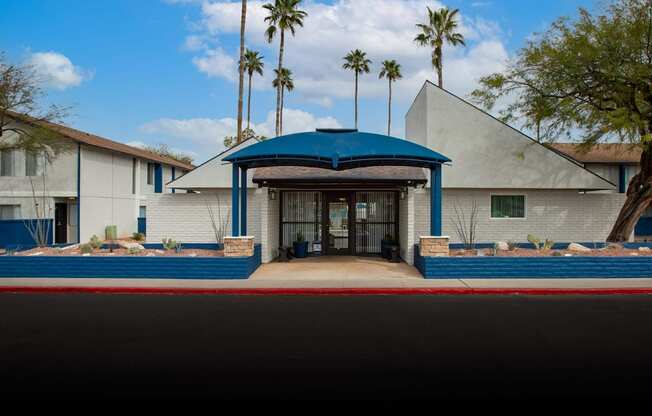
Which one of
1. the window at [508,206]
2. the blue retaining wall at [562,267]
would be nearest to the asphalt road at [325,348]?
the blue retaining wall at [562,267]

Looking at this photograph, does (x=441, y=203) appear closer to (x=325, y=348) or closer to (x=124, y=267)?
(x=124, y=267)

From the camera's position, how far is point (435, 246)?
13969mm

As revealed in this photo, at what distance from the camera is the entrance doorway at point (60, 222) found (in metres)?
24.9

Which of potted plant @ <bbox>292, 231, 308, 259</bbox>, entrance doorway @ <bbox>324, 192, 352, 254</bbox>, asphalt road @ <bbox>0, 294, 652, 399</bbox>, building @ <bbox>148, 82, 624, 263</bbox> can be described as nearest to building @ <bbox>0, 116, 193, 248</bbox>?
building @ <bbox>148, 82, 624, 263</bbox>

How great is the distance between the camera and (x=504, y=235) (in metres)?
19.6

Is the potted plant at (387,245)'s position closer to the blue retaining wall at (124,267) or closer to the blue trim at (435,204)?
the blue trim at (435,204)

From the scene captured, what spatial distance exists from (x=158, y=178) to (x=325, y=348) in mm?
29816

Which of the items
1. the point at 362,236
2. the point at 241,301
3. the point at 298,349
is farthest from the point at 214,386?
the point at 362,236

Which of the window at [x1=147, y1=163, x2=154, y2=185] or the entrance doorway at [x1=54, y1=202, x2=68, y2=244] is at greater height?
the window at [x1=147, y1=163, x2=154, y2=185]

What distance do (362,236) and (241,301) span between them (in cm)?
885

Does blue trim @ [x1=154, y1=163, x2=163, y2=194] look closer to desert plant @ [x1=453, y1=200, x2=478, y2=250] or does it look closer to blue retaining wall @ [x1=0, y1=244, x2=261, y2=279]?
blue retaining wall @ [x1=0, y1=244, x2=261, y2=279]

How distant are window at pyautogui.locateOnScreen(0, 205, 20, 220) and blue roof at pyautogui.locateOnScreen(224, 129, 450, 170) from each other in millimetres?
16003

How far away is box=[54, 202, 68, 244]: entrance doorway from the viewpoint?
24.9 m

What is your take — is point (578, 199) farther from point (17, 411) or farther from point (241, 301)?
point (17, 411)
